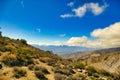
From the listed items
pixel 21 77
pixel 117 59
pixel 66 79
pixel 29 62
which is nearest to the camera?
pixel 21 77

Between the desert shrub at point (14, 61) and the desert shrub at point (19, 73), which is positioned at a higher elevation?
the desert shrub at point (14, 61)

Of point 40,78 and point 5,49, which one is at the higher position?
point 5,49

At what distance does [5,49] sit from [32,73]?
7864 mm

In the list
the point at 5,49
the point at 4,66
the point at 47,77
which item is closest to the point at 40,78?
the point at 47,77

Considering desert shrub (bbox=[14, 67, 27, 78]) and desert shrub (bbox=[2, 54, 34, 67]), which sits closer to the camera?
desert shrub (bbox=[14, 67, 27, 78])

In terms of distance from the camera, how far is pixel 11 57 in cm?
1975

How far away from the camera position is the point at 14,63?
757 inches

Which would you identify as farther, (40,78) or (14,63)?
(14,63)

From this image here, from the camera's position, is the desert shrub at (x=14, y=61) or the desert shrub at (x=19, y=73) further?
the desert shrub at (x=14, y=61)

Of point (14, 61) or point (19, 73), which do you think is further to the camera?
point (14, 61)

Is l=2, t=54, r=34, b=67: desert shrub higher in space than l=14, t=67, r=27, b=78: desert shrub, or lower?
higher

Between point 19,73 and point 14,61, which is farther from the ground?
point 14,61

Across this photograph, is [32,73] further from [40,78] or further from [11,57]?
[11,57]

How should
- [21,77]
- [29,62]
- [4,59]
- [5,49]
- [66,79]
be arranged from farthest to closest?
[5,49] → [29,62] → [4,59] → [66,79] → [21,77]
